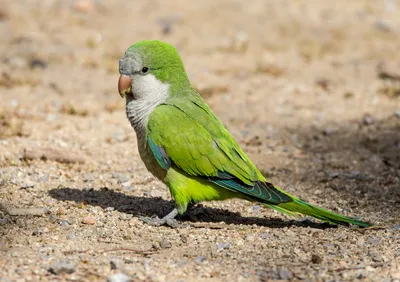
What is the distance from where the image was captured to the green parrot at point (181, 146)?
4.69 meters

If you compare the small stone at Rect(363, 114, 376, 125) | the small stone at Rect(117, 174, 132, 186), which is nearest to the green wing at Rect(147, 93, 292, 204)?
the small stone at Rect(117, 174, 132, 186)

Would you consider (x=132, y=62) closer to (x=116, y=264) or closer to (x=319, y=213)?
(x=116, y=264)

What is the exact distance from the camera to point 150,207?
17.3ft

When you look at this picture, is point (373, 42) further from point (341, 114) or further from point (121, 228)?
point (121, 228)

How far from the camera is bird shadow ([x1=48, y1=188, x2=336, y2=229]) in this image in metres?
4.98

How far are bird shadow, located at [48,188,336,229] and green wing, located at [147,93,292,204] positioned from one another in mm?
386

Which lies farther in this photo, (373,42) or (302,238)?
(373,42)

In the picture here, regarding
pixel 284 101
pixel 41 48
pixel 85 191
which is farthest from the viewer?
pixel 41 48

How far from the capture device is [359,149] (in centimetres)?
668

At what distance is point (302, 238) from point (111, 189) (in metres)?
1.81

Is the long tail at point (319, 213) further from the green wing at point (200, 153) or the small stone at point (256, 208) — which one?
the small stone at point (256, 208)

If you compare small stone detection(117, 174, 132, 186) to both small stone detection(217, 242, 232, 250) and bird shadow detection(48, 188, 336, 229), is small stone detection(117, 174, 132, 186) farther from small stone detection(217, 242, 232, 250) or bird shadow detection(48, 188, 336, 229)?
small stone detection(217, 242, 232, 250)

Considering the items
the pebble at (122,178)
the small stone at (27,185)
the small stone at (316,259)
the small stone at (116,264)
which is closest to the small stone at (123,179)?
the pebble at (122,178)

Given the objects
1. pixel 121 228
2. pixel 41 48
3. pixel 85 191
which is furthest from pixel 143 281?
pixel 41 48
